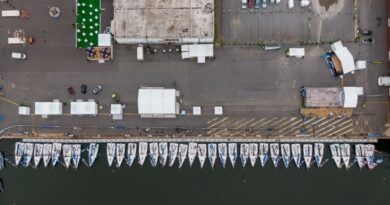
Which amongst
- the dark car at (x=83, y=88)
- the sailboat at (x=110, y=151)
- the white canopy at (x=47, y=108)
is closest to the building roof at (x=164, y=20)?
the dark car at (x=83, y=88)

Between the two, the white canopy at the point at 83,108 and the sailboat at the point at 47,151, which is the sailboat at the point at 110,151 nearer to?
the white canopy at the point at 83,108

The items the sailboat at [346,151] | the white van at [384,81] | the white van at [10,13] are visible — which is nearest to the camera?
the white van at [384,81]

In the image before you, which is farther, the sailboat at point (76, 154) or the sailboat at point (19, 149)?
the sailboat at point (19, 149)

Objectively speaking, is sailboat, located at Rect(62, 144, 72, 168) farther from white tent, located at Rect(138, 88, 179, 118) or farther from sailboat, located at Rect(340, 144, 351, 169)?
sailboat, located at Rect(340, 144, 351, 169)

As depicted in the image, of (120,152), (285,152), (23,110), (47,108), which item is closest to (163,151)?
(120,152)

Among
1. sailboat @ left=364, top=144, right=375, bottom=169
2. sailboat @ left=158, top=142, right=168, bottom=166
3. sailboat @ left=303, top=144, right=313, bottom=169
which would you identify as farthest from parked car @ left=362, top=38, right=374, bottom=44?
sailboat @ left=158, top=142, right=168, bottom=166
